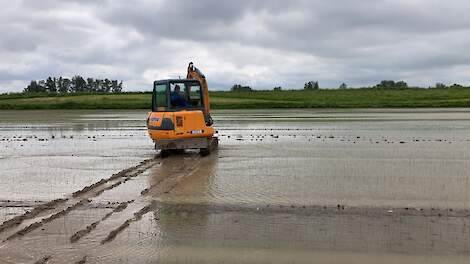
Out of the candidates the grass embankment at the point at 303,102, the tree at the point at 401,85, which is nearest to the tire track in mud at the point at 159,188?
the grass embankment at the point at 303,102

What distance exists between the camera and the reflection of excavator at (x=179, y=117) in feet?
48.8

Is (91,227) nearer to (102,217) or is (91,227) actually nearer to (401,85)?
(102,217)

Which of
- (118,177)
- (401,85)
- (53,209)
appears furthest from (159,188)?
(401,85)

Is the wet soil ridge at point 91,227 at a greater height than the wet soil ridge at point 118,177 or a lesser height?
lesser

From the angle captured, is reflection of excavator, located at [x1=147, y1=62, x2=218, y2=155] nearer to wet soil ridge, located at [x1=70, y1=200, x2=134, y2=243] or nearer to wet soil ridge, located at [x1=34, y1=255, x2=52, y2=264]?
wet soil ridge, located at [x1=70, y1=200, x2=134, y2=243]

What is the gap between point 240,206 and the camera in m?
8.73

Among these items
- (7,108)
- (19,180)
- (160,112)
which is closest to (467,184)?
(160,112)

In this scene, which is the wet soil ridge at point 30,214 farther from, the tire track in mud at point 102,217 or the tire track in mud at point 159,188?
the tire track in mud at point 159,188

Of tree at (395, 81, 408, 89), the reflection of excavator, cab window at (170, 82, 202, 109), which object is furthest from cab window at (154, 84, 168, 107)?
tree at (395, 81, 408, 89)

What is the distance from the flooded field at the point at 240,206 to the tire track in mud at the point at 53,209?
0.08ft

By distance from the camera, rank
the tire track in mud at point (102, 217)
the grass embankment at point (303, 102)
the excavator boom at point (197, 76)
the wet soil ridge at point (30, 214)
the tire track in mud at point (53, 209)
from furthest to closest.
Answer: the grass embankment at point (303, 102), the excavator boom at point (197, 76), the wet soil ridge at point (30, 214), the tire track in mud at point (53, 209), the tire track in mud at point (102, 217)

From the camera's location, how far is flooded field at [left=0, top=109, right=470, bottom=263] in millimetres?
6418

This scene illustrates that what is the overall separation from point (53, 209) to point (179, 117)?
256 inches

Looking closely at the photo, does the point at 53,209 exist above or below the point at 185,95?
below
